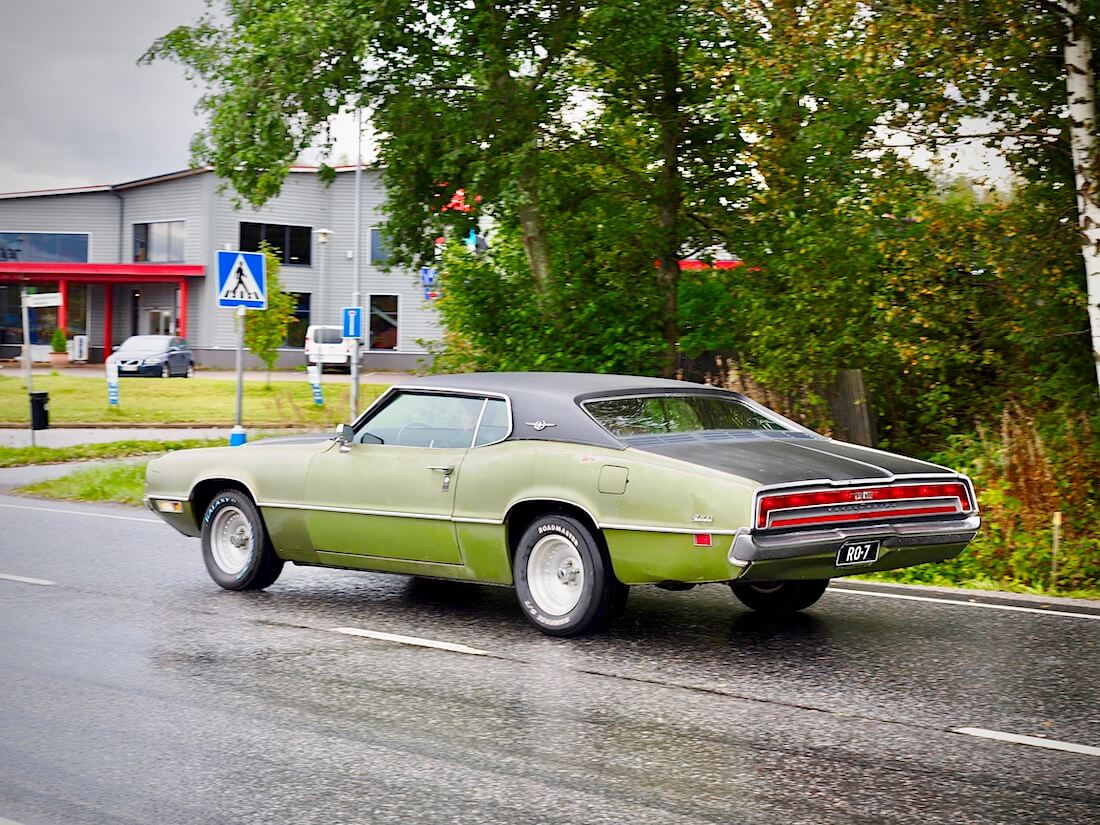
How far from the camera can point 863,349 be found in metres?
15.5

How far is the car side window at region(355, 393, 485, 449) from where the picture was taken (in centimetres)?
827

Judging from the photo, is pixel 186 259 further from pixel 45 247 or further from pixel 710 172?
pixel 710 172

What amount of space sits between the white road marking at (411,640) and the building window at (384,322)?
48726 mm

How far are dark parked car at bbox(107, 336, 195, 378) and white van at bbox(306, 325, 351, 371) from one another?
494 cm

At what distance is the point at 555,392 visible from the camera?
8.06 meters

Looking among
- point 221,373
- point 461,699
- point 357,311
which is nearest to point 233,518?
point 461,699

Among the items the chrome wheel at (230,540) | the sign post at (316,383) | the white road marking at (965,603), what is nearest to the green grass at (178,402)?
the sign post at (316,383)

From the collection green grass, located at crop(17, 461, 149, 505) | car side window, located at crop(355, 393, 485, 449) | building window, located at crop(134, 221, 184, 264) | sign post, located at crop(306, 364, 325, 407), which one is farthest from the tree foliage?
building window, located at crop(134, 221, 184, 264)

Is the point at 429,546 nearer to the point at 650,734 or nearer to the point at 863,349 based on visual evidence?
the point at 650,734

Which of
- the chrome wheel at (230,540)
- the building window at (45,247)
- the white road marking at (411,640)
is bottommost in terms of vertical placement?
the white road marking at (411,640)

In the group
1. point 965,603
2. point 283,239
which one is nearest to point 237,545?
point 965,603

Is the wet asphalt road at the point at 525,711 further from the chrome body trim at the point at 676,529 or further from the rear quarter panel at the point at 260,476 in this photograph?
the chrome body trim at the point at 676,529

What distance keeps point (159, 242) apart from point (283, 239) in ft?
17.2

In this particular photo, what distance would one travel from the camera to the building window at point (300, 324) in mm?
55906
